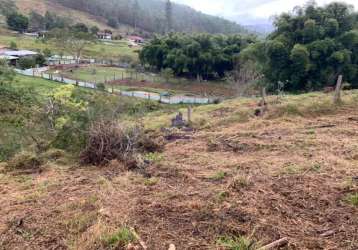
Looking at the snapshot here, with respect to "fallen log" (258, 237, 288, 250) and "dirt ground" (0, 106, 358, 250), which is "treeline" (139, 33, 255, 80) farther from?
"fallen log" (258, 237, 288, 250)

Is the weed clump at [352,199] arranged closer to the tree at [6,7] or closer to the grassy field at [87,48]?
the grassy field at [87,48]

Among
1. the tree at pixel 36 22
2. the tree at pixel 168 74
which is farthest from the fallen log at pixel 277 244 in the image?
the tree at pixel 36 22

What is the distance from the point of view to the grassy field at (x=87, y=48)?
43.8m

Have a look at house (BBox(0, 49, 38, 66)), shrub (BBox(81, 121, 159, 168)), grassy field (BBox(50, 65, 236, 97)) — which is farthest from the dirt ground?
house (BBox(0, 49, 38, 66))

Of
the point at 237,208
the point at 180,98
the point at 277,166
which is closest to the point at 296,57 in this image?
the point at 180,98

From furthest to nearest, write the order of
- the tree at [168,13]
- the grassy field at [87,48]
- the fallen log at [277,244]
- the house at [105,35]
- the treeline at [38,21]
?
the tree at [168,13] → the house at [105,35] → the treeline at [38,21] → the grassy field at [87,48] → the fallen log at [277,244]

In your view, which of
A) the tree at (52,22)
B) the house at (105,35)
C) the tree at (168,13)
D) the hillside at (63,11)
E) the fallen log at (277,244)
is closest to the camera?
the fallen log at (277,244)

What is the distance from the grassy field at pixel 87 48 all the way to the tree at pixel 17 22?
258 cm

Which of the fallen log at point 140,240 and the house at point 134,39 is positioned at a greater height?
the house at point 134,39

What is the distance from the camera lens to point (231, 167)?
568cm

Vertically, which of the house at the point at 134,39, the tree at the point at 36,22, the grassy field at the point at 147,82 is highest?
the tree at the point at 36,22

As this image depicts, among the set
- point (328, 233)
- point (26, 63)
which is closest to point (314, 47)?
point (328, 233)

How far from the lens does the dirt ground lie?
143 inches

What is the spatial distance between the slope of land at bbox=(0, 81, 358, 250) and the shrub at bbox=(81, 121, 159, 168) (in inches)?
9.6
